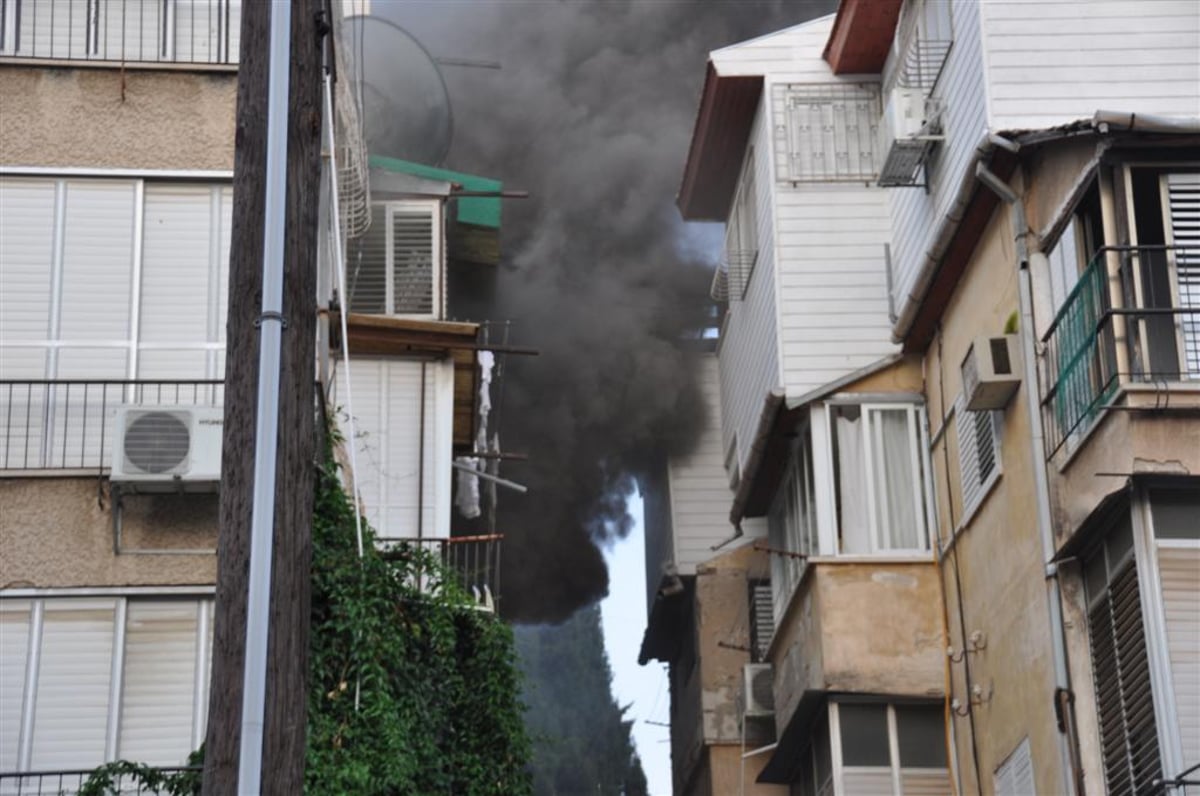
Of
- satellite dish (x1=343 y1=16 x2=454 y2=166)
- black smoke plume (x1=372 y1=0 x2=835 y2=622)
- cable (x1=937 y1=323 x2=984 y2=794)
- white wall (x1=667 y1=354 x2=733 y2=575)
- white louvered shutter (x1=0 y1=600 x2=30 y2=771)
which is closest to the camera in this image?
white louvered shutter (x1=0 y1=600 x2=30 y2=771)

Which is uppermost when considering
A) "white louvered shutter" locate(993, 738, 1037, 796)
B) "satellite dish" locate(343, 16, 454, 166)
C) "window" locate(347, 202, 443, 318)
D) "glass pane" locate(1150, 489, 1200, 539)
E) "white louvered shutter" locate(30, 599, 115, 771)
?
"satellite dish" locate(343, 16, 454, 166)

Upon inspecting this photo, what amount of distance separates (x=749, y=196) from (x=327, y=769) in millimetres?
11558

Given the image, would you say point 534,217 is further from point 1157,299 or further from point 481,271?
point 1157,299

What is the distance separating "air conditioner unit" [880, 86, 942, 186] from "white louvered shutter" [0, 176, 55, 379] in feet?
27.3

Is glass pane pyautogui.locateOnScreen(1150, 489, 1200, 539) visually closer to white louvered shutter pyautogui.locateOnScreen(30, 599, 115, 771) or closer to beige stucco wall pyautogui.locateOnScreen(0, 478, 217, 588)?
beige stucco wall pyautogui.locateOnScreen(0, 478, 217, 588)

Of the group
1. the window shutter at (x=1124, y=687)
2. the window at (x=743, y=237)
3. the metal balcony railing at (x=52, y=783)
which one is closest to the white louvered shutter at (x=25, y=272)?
the metal balcony railing at (x=52, y=783)

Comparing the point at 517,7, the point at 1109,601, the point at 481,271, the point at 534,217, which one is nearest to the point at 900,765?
the point at 1109,601

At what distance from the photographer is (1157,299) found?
1677 cm

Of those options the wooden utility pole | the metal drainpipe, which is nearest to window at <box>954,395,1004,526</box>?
the metal drainpipe

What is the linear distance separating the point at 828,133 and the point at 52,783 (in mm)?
12197

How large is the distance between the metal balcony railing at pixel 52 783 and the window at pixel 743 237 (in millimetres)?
11640

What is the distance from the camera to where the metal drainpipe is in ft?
56.2

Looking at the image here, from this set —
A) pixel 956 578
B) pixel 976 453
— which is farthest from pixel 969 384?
pixel 956 578

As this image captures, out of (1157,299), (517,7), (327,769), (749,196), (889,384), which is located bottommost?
(327,769)
